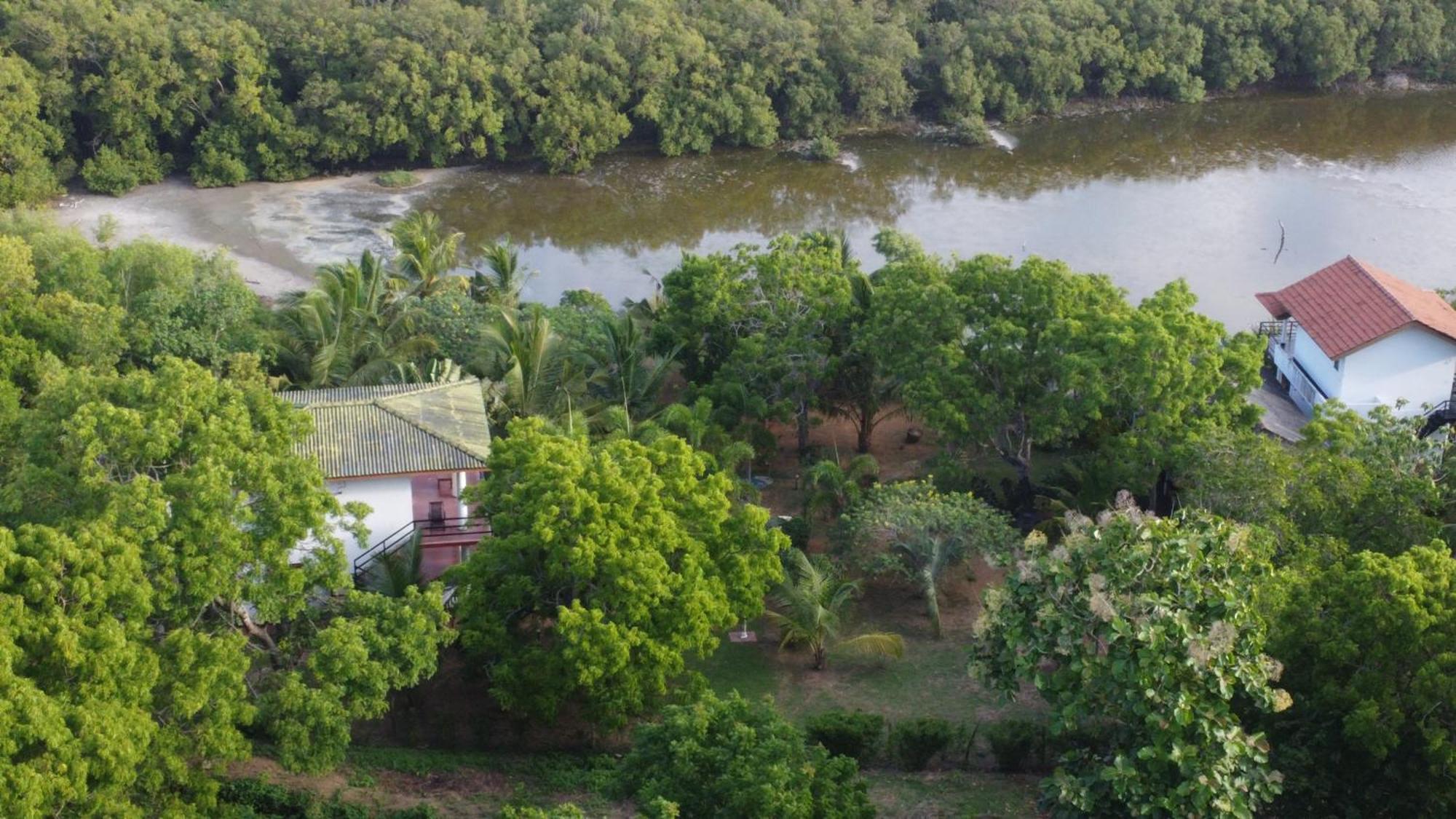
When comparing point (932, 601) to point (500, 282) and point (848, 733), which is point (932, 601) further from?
point (500, 282)

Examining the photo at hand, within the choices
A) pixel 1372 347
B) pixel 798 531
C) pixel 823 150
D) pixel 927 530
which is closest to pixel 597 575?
pixel 798 531

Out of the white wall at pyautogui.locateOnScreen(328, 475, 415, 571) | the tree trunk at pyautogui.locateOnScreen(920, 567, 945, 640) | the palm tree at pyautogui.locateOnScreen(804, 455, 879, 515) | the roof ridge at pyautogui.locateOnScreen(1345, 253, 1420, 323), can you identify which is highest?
the roof ridge at pyautogui.locateOnScreen(1345, 253, 1420, 323)

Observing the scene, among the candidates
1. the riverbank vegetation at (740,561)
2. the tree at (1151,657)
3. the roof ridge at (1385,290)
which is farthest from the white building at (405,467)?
the roof ridge at (1385,290)

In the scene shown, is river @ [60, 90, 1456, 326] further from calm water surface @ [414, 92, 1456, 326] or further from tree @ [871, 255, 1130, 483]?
tree @ [871, 255, 1130, 483]

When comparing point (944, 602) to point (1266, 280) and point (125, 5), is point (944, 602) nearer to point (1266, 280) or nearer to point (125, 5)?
point (1266, 280)

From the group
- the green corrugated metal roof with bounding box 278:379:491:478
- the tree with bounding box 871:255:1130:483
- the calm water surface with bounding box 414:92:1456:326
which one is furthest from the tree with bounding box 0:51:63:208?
the tree with bounding box 871:255:1130:483

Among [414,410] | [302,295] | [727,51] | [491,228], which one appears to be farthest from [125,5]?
[414,410]
